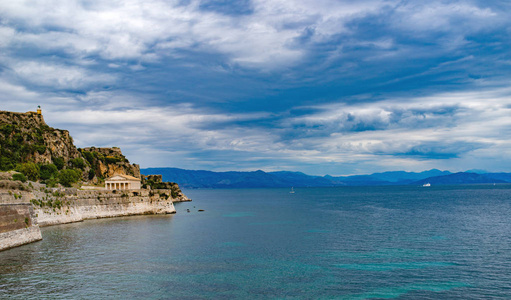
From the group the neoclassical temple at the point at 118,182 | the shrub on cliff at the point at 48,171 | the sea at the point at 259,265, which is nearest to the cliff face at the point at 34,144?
the shrub on cliff at the point at 48,171

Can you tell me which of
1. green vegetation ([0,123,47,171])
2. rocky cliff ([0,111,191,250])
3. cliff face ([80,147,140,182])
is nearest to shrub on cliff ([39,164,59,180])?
rocky cliff ([0,111,191,250])

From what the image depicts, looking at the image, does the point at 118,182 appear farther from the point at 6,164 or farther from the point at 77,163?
the point at 6,164

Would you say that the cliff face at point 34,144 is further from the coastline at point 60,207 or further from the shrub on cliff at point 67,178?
the coastline at point 60,207

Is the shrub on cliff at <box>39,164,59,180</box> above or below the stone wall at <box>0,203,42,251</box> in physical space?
above

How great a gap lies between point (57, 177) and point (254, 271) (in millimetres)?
74795

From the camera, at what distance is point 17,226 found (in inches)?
1861

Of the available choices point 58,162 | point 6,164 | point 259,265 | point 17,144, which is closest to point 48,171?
point 58,162

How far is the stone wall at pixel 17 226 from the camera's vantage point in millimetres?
43750

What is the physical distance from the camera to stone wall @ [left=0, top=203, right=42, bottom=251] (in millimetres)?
43750

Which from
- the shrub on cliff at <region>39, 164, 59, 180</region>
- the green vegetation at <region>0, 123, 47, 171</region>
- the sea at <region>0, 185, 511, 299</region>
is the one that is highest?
the green vegetation at <region>0, 123, 47, 171</region>

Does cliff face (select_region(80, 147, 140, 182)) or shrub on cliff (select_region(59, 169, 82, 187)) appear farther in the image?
cliff face (select_region(80, 147, 140, 182))

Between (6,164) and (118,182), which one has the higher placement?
(6,164)

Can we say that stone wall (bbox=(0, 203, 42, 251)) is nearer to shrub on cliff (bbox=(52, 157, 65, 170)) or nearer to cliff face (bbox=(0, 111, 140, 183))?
cliff face (bbox=(0, 111, 140, 183))

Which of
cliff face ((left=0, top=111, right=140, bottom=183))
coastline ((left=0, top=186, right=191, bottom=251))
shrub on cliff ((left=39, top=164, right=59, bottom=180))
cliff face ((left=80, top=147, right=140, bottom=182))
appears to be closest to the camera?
coastline ((left=0, top=186, right=191, bottom=251))
